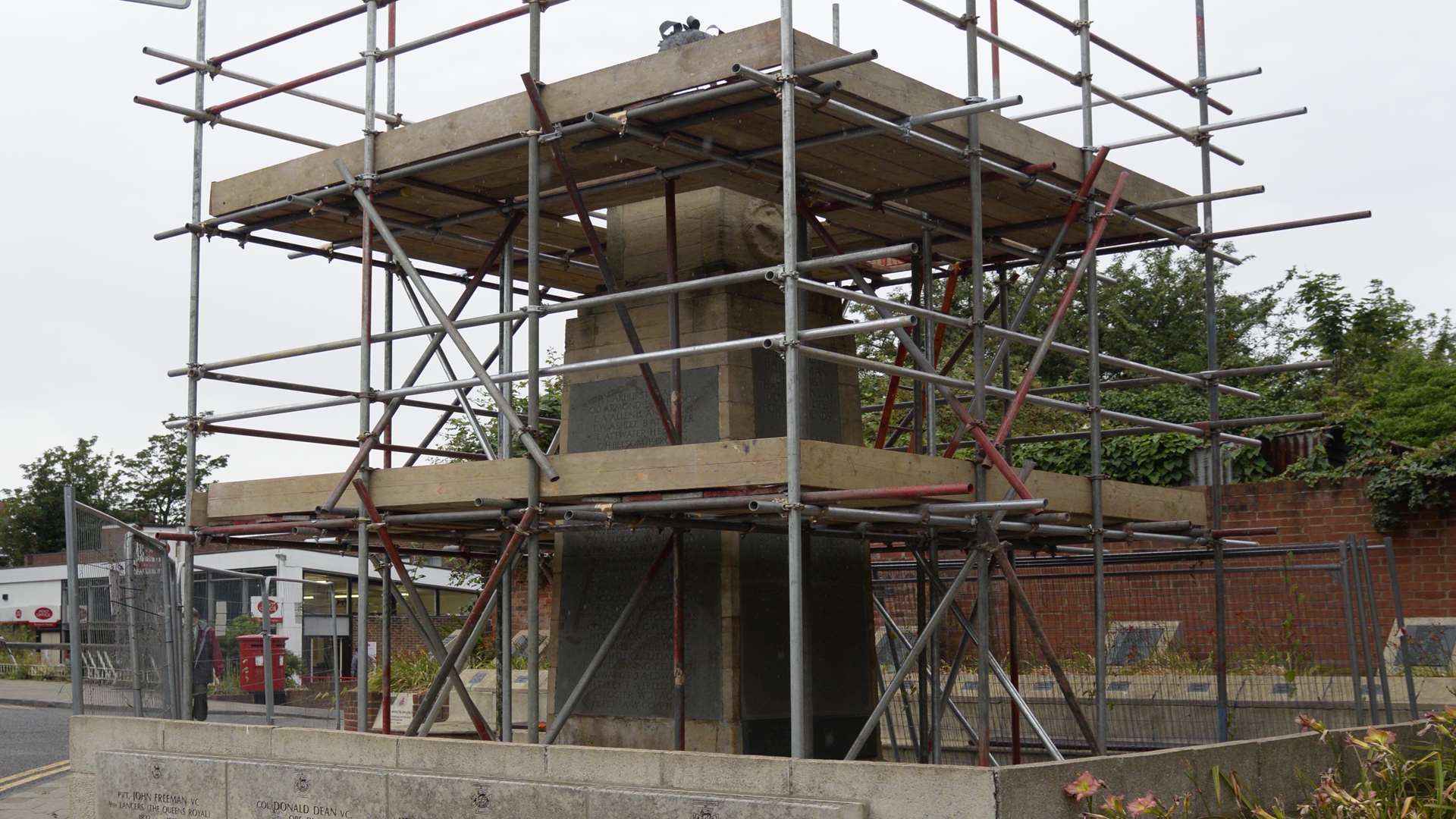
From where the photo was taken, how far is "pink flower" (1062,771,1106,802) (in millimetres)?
7768

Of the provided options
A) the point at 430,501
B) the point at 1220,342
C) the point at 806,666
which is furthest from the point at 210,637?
the point at 1220,342

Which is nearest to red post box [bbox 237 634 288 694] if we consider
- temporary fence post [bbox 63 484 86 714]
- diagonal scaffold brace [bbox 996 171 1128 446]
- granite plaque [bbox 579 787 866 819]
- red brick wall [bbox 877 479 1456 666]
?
red brick wall [bbox 877 479 1456 666]

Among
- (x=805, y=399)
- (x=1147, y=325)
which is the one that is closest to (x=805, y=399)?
(x=805, y=399)

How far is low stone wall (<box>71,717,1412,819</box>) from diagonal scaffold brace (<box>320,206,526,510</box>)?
170 centimetres

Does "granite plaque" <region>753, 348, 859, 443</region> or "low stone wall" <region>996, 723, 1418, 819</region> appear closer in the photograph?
"low stone wall" <region>996, 723, 1418, 819</region>

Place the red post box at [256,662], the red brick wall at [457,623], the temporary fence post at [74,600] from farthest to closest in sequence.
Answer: the red post box at [256,662] < the red brick wall at [457,623] < the temporary fence post at [74,600]

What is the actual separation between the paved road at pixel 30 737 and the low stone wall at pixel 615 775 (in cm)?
711

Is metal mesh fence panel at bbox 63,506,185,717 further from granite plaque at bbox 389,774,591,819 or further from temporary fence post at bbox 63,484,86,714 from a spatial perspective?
granite plaque at bbox 389,774,591,819

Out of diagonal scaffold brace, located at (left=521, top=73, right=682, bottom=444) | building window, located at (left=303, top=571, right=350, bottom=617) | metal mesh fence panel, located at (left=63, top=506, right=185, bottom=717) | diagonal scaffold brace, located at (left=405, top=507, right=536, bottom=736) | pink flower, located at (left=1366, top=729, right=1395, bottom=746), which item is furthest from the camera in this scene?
building window, located at (left=303, top=571, right=350, bottom=617)

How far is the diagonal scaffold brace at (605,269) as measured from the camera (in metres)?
10.5

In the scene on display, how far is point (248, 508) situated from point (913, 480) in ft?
16.9

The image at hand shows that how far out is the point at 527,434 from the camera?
1025 cm

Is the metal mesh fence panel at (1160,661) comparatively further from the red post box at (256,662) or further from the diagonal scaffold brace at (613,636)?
the red post box at (256,662)

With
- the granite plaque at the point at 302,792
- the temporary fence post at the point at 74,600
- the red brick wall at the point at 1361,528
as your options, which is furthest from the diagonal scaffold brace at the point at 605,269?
the red brick wall at the point at 1361,528
